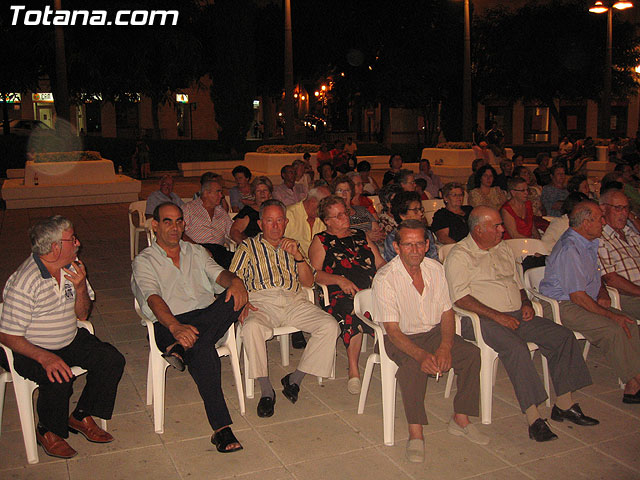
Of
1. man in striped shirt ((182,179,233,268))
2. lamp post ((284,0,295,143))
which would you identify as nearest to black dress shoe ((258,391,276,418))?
man in striped shirt ((182,179,233,268))

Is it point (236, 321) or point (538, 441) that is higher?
point (236, 321)

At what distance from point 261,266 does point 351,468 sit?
1763mm

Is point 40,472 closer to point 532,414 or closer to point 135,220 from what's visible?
point 532,414

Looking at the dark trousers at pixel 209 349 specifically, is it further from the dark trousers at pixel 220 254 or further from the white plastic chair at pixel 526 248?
the white plastic chair at pixel 526 248

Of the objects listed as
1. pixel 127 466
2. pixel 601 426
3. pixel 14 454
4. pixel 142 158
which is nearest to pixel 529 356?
pixel 601 426

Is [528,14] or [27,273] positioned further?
[528,14]

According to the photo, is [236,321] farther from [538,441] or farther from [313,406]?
[538,441]

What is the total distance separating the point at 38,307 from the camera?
370 cm

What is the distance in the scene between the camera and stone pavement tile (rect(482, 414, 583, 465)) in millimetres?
3682

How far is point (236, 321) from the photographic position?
4531mm

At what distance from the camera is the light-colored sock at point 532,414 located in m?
3.93

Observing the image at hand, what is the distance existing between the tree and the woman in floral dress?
2901 centimetres

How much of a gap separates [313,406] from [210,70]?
83.4ft

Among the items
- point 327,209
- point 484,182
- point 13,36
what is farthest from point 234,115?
point 327,209
